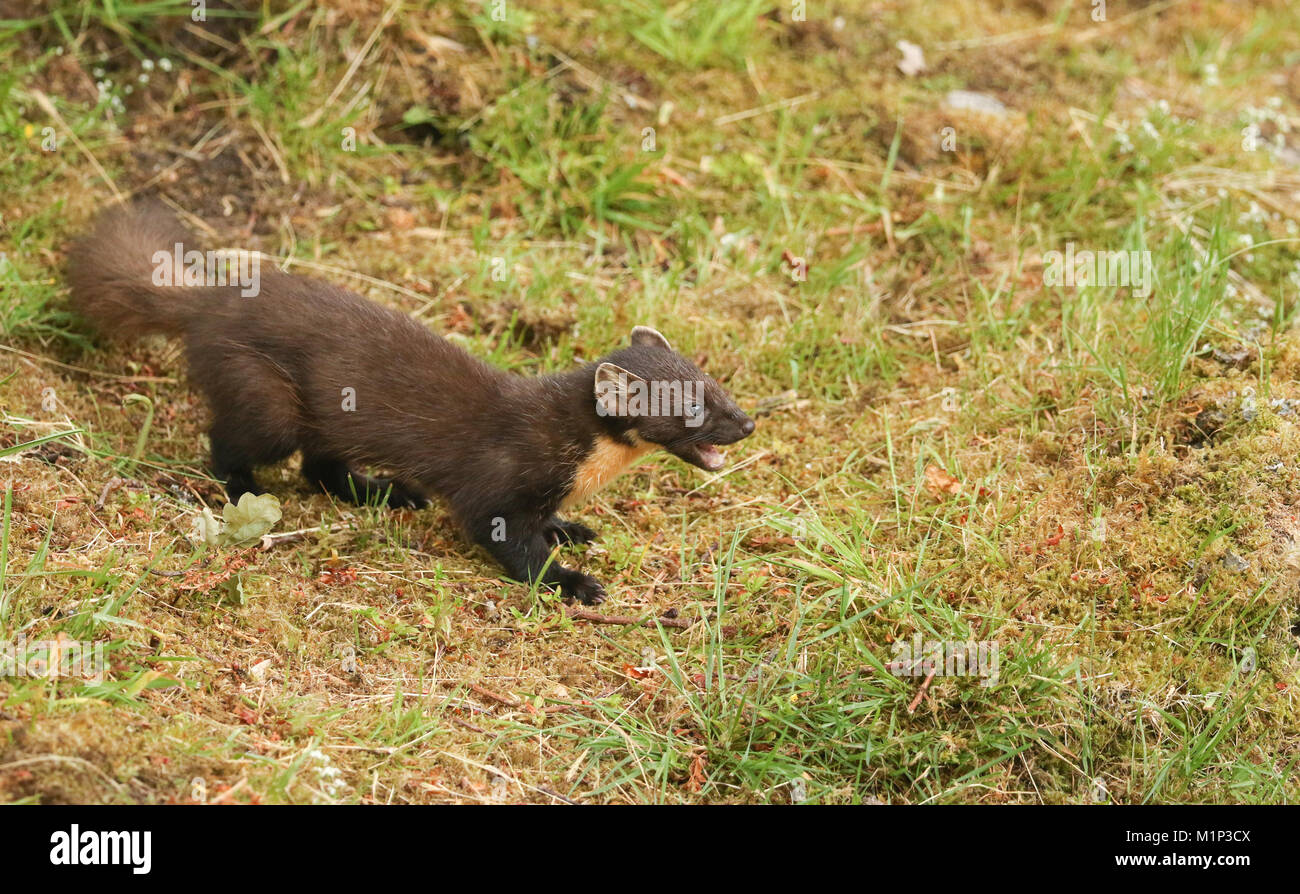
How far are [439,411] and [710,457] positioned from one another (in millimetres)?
1234

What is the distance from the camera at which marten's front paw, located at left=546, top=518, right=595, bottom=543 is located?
6012 mm

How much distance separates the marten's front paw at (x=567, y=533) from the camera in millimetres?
6012

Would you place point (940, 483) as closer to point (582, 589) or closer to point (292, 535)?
point (582, 589)

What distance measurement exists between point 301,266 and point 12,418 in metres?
2.04

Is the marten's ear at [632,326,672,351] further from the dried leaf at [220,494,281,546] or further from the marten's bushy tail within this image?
the marten's bushy tail

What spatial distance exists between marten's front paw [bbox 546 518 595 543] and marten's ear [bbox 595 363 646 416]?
68 centimetres

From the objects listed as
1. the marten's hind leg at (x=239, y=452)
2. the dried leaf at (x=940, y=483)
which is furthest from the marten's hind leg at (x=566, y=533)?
the dried leaf at (x=940, y=483)

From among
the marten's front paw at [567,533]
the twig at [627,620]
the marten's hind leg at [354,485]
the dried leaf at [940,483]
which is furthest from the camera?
the marten's hind leg at [354,485]

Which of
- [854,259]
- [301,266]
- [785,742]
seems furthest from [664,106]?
[785,742]

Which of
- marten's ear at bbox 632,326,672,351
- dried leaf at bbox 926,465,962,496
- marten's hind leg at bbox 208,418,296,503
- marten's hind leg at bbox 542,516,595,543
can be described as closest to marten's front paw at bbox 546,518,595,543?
marten's hind leg at bbox 542,516,595,543

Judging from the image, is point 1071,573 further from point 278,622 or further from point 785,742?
point 278,622

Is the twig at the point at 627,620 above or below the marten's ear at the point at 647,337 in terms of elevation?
below

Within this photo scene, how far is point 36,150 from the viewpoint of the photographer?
7.38m

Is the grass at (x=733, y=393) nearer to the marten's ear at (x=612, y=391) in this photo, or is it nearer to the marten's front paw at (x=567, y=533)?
the marten's front paw at (x=567, y=533)
